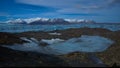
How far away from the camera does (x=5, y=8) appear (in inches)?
212

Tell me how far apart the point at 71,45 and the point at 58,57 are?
1.32 feet

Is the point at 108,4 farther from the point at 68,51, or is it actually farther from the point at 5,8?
the point at 5,8

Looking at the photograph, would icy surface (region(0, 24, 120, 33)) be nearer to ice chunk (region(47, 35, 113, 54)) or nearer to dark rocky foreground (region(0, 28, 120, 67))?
dark rocky foreground (region(0, 28, 120, 67))

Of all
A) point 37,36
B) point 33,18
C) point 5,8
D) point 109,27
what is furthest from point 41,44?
point 109,27

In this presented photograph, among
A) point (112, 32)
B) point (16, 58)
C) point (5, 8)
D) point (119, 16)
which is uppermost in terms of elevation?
point (5, 8)

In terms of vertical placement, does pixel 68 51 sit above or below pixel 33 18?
below

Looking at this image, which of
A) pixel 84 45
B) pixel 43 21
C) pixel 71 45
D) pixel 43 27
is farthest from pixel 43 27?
pixel 84 45

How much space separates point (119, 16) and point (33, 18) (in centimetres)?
194

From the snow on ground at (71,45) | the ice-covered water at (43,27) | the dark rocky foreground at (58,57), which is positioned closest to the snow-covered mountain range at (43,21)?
the ice-covered water at (43,27)

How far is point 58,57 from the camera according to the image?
5.52m

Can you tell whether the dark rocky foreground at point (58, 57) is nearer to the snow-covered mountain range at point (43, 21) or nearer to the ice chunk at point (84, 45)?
the ice chunk at point (84, 45)

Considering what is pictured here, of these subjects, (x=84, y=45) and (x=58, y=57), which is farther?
(x=84, y=45)

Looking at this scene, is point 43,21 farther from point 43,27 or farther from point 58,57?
point 58,57

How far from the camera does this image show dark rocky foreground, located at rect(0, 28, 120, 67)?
540 centimetres
